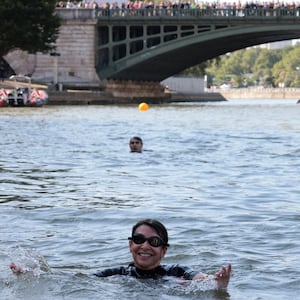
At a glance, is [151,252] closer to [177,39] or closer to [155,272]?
[155,272]

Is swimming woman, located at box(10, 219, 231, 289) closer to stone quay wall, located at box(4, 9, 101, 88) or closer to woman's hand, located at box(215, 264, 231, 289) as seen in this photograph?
woman's hand, located at box(215, 264, 231, 289)

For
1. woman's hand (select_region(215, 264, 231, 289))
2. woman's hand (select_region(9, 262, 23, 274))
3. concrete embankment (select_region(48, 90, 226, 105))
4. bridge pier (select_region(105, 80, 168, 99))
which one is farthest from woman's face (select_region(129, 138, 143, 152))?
bridge pier (select_region(105, 80, 168, 99))

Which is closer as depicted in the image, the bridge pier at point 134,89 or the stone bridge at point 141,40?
the stone bridge at point 141,40

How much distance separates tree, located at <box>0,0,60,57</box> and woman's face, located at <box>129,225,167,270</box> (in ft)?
194

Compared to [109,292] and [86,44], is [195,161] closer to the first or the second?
[109,292]

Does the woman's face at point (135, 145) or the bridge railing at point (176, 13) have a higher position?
the bridge railing at point (176, 13)

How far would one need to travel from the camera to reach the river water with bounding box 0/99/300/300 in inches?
390

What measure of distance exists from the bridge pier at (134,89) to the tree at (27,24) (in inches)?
344

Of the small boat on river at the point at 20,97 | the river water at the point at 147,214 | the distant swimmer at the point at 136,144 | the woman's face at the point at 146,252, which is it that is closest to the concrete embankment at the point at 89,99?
the small boat on river at the point at 20,97

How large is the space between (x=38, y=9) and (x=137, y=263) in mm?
60962

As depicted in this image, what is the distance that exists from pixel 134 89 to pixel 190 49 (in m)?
9.38

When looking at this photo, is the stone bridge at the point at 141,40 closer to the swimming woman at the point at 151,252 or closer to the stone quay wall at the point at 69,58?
the stone quay wall at the point at 69,58

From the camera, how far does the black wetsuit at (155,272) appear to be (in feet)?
31.1

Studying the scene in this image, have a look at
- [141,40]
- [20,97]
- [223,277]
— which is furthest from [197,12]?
[223,277]
